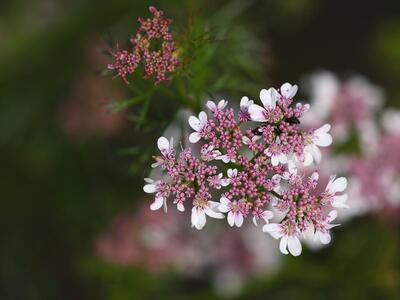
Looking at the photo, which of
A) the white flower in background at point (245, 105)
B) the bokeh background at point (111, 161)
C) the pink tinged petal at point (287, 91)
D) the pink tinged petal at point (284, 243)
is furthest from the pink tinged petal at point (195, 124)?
the bokeh background at point (111, 161)

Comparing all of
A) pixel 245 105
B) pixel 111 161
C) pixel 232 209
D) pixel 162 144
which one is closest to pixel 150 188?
pixel 162 144

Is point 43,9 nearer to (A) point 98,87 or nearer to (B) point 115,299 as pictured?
(A) point 98,87

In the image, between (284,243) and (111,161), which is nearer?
(284,243)

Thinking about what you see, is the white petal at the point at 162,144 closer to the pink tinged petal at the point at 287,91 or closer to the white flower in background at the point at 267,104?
the white flower in background at the point at 267,104

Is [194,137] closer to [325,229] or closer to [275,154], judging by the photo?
[275,154]

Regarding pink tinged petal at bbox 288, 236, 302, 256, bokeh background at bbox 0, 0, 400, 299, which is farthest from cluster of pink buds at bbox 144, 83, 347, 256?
bokeh background at bbox 0, 0, 400, 299

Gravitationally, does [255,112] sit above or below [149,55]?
below

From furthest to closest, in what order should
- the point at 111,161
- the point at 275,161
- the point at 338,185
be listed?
the point at 111,161
the point at 338,185
the point at 275,161
